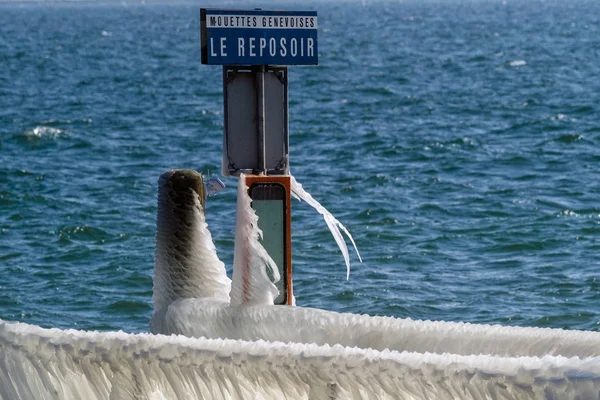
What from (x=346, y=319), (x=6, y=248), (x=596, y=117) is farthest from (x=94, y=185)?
(x=346, y=319)

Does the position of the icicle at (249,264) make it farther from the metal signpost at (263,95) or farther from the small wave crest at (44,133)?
the small wave crest at (44,133)

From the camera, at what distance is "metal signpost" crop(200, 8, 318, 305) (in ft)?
24.4

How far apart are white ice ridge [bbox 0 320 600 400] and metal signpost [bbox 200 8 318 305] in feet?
13.9

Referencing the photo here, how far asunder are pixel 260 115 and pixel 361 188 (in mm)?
13440

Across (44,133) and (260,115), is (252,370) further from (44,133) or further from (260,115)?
(44,133)

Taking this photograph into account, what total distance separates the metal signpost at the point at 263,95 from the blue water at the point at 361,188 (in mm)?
4182

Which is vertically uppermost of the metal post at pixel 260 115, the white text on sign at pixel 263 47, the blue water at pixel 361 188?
the white text on sign at pixel 263 47

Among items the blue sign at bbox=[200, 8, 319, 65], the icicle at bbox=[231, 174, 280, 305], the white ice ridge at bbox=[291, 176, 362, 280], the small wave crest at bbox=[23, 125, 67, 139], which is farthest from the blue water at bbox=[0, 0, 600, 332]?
the icicle at bbox=[231, 174, 280, 305]

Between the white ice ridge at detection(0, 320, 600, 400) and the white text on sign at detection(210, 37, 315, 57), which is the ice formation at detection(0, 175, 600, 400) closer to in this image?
the white ice ridge at detection(0, 320, 600, 400)

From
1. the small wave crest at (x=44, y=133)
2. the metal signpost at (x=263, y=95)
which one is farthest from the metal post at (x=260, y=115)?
the small wave crest at (x=44, y=133)

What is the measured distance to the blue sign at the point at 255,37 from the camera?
7410 millimetres

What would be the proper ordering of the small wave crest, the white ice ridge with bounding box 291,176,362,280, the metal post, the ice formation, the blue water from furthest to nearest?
the small wave crest
the blue water
the metal post
the white ice ridge with bounding box 291,176,362,280
the ice formation

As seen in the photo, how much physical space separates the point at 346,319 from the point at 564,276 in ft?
31.9

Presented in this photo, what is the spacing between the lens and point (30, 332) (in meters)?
3.22
